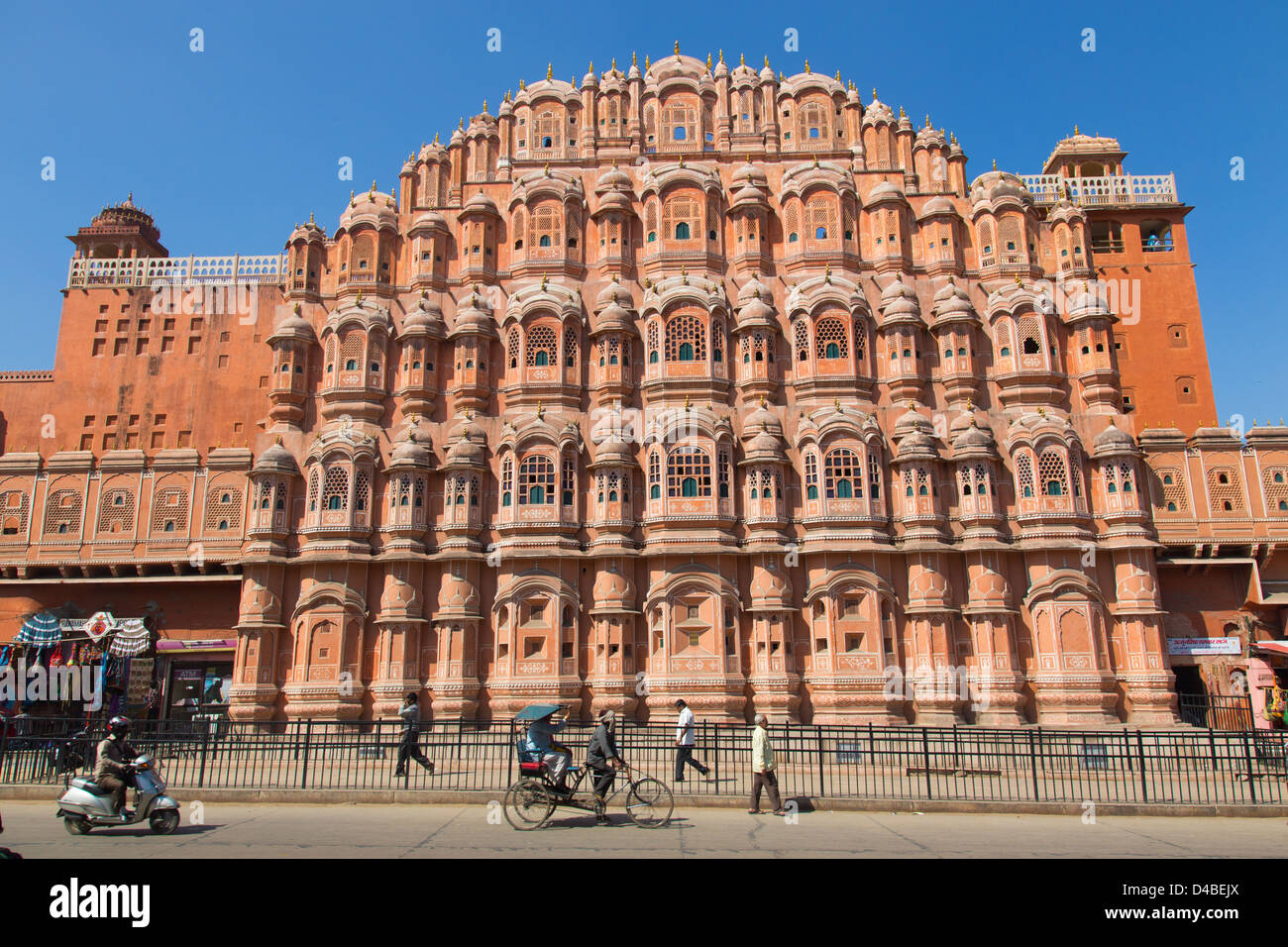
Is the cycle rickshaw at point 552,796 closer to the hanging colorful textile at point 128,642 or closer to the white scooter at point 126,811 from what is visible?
the white scooter at point 126,811

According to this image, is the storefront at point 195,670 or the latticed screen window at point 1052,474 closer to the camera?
the latticed screen window at point 1052,474

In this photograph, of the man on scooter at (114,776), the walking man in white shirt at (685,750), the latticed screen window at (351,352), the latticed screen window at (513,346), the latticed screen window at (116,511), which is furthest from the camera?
the latticed screen window at (116,511)

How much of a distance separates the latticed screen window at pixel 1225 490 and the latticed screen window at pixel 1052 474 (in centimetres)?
642

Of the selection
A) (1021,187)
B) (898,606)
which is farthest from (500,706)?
(1021,187)

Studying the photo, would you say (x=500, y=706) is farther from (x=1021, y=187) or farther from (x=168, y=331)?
(x=1021, y=187)

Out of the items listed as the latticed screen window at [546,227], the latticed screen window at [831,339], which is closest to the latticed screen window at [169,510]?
the latticed screen window at [546,227]

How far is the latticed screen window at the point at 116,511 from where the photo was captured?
33.2 m

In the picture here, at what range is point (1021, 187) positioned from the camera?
34.8 metres

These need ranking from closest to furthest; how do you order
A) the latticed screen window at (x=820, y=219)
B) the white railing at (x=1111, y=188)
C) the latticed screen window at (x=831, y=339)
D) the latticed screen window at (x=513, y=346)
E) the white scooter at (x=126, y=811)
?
the white scooter at (x=126, y=811), the latticed screen window at (x=831, y=339), the latticed screen window at (x=513, y=346), the latticed screen window at (x=820, y=219), the white railing at (x=1111, y=188)

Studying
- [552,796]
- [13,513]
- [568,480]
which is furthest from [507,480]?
[13,513]

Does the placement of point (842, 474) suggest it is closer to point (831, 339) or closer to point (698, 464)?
point (698, 464)

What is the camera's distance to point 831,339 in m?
32.1

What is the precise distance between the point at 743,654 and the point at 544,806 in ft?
52.9

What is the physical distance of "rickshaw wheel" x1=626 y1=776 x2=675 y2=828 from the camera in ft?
46.1
